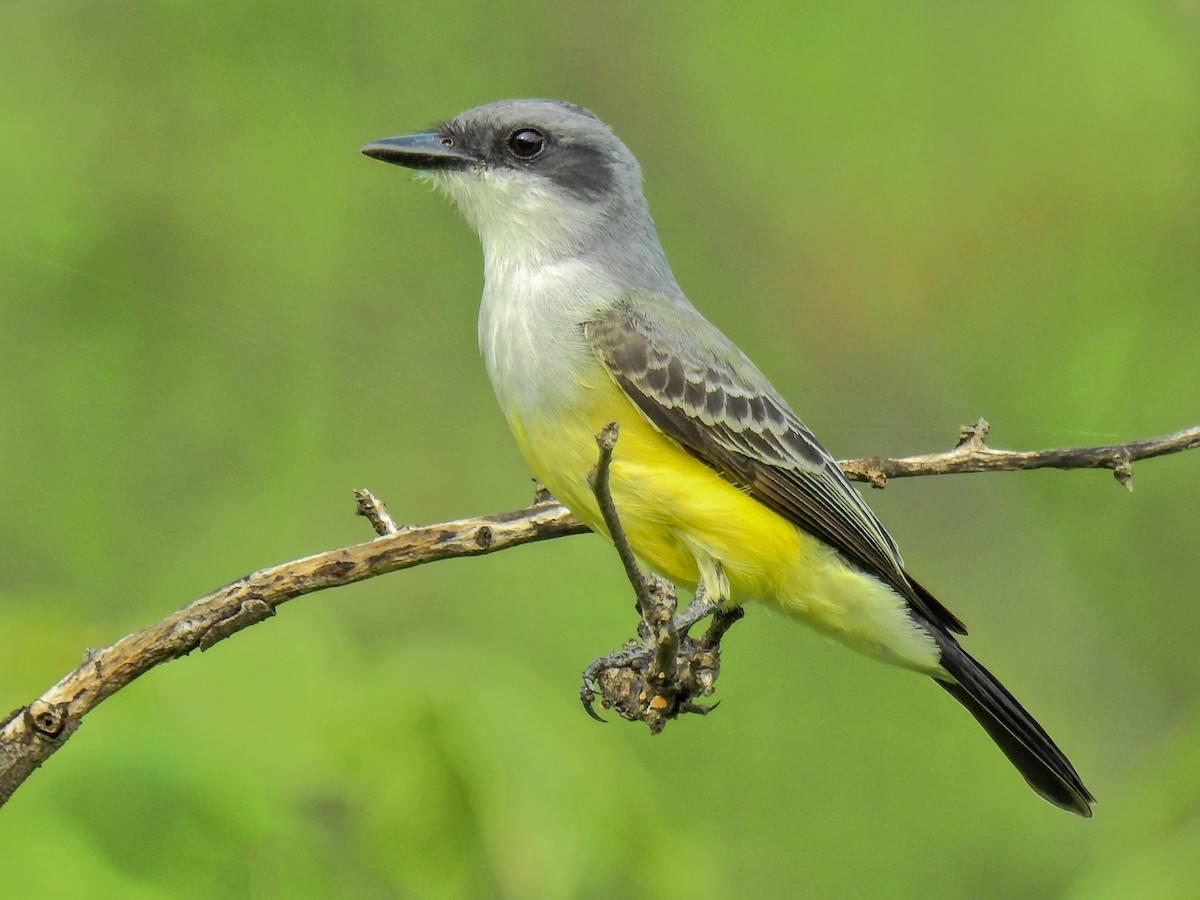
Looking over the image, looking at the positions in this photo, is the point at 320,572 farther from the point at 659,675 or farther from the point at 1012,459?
the point at 1012,459

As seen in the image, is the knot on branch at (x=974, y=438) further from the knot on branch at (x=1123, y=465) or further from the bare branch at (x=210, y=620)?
the bare branch at (x=210, y=620)

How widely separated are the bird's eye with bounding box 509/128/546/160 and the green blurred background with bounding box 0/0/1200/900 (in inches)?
81.2

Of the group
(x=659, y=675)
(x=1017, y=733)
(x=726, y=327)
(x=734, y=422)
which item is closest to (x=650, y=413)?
(x=734, y=422)

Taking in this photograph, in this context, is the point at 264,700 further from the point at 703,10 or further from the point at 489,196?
the point at 703,10

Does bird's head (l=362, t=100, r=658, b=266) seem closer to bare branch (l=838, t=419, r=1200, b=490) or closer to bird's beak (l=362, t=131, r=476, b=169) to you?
bird's beak (l=362, t=131, r=476, b=169)

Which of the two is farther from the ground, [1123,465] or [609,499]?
[609,499]

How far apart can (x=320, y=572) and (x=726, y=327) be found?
3687 mm

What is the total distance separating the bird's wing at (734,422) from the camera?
3932 millimetres

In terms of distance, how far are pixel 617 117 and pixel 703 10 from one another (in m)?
1.05

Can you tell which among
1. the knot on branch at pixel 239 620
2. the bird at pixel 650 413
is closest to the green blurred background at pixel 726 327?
the bird at pixel 650 413

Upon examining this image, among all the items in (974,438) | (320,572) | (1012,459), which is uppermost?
(320,572)

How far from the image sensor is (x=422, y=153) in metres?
4.37

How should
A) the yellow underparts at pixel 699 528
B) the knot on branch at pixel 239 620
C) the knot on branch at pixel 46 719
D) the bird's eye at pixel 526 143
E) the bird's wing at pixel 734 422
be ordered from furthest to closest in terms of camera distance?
the bird's eye at pixel 526 143 → the bird's wing at pixel 734 422 → the yellow underparts at pixel 699 528 → the knot on branch at pixel 239 620 → the knot on branch at pixel 46 719

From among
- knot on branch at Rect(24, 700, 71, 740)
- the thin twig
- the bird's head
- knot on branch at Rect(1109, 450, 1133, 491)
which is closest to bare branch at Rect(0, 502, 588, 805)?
knot on branch at Rect(24, 700, 71, 740)
